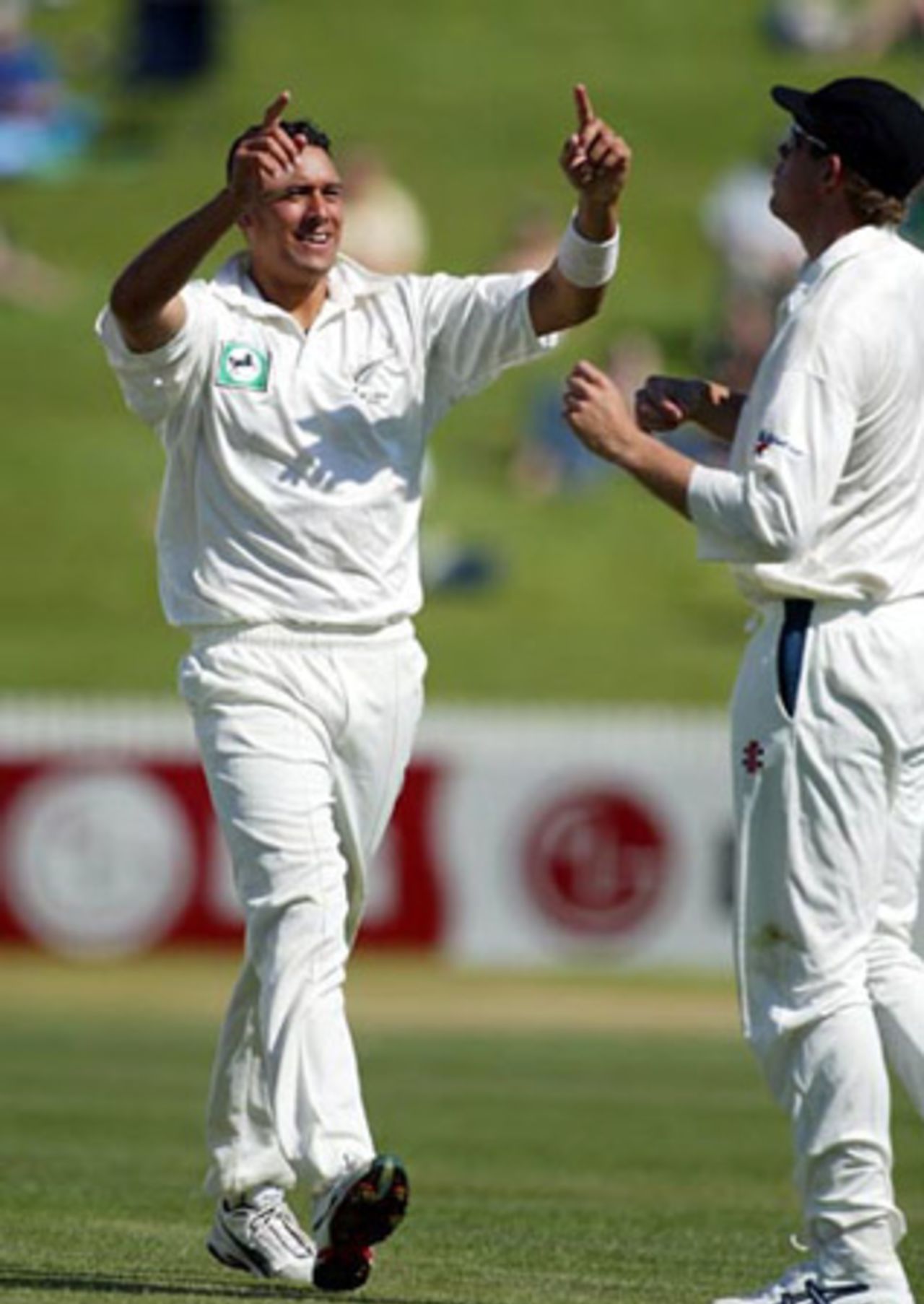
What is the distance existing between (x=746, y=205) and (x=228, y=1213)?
19.3 metres

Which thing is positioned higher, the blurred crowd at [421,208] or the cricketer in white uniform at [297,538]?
the blurred crowd at [421,208]

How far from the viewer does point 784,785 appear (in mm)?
6762

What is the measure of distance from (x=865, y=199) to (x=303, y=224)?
4.83 ft

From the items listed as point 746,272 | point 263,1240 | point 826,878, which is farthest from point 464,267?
point 826,878

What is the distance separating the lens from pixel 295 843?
7.60 m

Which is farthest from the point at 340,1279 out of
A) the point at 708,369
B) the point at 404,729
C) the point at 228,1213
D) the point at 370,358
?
the point at 708,369

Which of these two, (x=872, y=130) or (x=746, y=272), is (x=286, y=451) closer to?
(x=872, y=130)

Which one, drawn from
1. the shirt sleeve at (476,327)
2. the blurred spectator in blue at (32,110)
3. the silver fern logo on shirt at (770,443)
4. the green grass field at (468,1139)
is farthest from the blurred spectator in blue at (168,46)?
the silver fern logo on shirt at (770,443)

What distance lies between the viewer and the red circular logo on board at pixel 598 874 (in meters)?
20.2

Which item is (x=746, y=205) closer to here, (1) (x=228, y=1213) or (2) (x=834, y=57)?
(2) (x=834, y=57)

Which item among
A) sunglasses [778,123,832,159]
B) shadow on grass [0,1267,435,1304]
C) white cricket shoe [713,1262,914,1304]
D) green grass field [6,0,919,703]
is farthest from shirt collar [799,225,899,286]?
green grass field [6,0,919,703]

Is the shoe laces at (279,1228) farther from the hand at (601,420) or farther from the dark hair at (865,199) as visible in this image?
the dark hair at (865,199)

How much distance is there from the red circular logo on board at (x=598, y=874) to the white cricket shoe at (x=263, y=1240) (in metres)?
12.3

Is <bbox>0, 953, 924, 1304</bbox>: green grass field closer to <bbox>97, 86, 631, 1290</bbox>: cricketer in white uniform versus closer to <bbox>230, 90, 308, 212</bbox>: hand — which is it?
<bbox>97, 86, 631, 1290</bbox>: cricketer in white uniform
